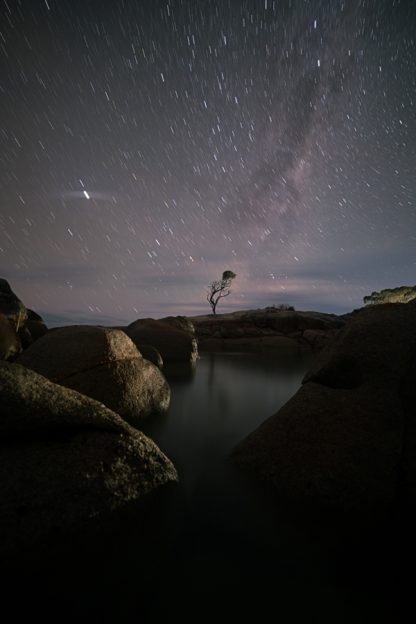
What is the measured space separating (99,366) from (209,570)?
145 inches

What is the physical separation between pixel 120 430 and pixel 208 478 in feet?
4.27

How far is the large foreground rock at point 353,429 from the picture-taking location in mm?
2857

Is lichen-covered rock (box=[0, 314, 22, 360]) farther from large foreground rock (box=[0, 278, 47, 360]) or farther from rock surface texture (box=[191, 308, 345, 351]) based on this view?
rock surface texture (box=[191, 308, 345, 351])

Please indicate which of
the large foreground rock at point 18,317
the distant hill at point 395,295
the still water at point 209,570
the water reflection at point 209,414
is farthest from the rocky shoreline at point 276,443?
the distant hill at point 395,295

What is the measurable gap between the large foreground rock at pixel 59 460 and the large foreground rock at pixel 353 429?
1388 millimetres

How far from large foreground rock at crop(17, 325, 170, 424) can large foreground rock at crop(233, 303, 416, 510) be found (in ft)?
7.87

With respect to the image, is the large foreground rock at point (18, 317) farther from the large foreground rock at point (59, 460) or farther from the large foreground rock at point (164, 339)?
the large foreground rock at point (59, 460)

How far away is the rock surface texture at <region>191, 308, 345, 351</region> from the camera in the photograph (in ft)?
115

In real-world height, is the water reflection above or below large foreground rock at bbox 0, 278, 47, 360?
below

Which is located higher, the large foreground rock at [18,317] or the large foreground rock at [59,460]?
the large foreground rock at [18,317]

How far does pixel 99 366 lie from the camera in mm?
5078

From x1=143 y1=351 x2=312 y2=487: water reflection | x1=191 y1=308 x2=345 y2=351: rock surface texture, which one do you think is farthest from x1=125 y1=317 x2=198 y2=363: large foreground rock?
x1=191 y1=308 x2=345 y2=351: rock surface texture

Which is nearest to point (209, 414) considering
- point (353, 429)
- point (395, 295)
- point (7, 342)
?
point (353, 429)

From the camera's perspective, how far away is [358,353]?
3.80 meters
